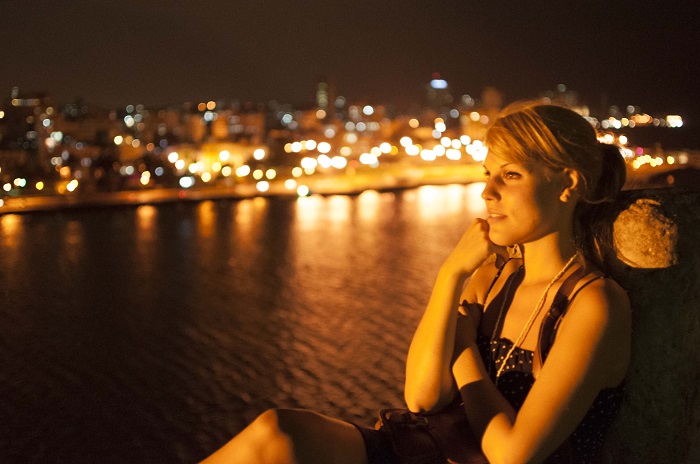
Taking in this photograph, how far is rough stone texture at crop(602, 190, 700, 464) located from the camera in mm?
1235

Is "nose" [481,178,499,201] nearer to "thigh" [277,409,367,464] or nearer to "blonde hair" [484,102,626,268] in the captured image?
"blonde hair" [484,102,626,268]

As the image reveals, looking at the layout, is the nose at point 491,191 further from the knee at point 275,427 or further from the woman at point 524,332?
the knee at point 275,427

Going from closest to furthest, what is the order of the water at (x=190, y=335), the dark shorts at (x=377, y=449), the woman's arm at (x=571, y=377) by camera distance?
1. the woman's arm at (x=571, y=377)
2. the dark shorts at (x=377, y=449)
3. the water at (x=190, y=335)

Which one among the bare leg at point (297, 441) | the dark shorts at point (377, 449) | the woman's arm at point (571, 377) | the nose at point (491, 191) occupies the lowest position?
the dark shorts at point (377, 449)

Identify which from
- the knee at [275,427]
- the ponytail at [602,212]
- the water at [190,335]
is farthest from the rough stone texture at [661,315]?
the water at [190,335]

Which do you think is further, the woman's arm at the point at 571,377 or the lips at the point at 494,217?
the lips at the point at 494,217

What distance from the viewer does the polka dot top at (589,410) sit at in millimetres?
1166

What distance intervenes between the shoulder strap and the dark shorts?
10.1 inches

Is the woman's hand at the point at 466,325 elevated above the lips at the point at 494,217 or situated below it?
below

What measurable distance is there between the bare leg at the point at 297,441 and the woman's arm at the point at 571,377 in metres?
0.22

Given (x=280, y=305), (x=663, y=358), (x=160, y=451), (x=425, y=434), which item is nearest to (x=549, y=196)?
(x=663, y=358)

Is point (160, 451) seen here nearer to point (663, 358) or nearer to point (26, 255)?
point (663, 358)

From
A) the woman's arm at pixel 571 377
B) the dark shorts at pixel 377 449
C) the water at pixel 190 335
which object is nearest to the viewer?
the woman's arm at pixel 571 377

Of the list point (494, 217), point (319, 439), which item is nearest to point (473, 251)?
point (494, 217)
